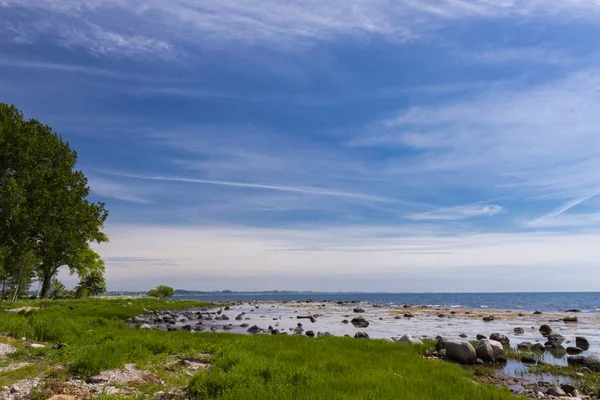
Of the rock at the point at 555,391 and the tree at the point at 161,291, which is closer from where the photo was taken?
the rock at the point at 555,391

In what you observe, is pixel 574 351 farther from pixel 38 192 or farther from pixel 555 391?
pixel 38 192

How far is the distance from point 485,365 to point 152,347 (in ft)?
51.0

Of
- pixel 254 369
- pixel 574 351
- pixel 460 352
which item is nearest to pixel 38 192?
pixel 254 369

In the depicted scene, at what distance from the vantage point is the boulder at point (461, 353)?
62.9ft

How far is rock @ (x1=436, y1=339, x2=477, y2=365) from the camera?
19.2 metres

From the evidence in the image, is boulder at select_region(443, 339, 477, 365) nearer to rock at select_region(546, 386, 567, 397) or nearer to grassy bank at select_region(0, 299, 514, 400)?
grassy bank at select_region(0, 299, 514, 400)

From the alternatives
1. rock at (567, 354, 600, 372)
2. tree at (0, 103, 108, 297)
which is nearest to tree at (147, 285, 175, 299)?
tree at (0, 103, 108, 297)

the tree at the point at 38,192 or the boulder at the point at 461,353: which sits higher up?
the tree at the point at 38,192

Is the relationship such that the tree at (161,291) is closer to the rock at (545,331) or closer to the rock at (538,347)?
the rock at (545,331)

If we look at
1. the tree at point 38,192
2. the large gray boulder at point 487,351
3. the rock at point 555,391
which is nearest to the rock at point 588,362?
the large gray boulder at point 487,351

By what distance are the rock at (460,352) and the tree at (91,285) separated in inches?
2859

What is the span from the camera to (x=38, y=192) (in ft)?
111

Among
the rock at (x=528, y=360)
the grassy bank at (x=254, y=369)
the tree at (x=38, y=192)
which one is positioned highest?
the tree at (x=38, y=192)

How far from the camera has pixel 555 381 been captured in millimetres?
15750
